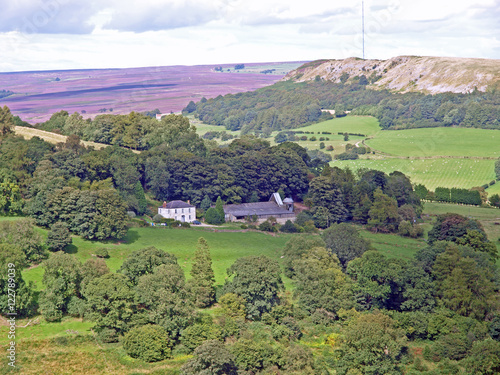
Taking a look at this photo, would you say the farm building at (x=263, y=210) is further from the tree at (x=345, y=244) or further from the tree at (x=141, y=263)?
the tree at (x=141, y=263)

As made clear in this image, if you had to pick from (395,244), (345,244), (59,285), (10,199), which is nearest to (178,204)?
(10,199)

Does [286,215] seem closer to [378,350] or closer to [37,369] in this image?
[378,350]

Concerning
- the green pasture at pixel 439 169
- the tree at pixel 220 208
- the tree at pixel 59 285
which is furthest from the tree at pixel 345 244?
the green pasture at pixel 439 169

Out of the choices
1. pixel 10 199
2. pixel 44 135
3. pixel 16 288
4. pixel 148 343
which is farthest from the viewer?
pixel 44 135

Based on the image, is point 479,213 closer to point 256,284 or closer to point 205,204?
point 205,204

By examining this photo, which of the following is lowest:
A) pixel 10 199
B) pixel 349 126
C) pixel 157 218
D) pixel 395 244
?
pixel 395 244
